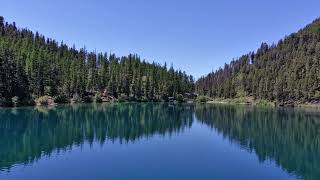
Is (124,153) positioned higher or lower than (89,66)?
lower

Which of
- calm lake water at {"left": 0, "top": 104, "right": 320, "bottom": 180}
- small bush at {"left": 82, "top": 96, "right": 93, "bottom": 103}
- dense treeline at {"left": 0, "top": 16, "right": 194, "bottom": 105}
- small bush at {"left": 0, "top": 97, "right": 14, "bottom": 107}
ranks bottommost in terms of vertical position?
calm lake water at {"left": 0, "top": 104, "right": 320, "bottom": 180}

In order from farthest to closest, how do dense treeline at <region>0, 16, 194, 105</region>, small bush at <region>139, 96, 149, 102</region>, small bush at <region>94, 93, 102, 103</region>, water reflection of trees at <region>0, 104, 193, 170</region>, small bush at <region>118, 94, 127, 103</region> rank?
small bush at <region>139, 96, 149, 102</region> → small bush at <region>118, 94, 127, 103</region> → small bush at <region>94, 93, 102, 103</region> → dense treeline at <region>0, 16, 194, 105</region> → water reflection of trees at <region>0, 104, 193, 170</region>

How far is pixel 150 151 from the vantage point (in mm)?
49344

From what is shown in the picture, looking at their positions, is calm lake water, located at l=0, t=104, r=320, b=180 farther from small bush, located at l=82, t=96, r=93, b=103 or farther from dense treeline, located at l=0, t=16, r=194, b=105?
small bush, located at l=82, t=96, r=93, b=103

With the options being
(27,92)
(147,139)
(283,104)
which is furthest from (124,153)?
(283,104)

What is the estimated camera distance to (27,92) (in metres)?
122

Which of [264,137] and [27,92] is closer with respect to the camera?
[264,137]

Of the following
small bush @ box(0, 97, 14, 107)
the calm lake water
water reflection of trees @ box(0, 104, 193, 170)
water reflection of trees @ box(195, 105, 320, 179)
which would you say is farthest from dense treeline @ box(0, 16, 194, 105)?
water reflection of trees @ box(195, 105, 320, 179)

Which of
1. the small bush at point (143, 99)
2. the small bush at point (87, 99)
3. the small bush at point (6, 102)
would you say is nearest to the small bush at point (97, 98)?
the small bush at point (87, 99)

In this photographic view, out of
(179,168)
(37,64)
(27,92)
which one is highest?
(37,64)

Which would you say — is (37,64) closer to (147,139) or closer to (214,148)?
(147,139)

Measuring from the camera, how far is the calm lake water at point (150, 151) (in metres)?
36.5

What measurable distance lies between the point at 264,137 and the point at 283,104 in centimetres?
12597

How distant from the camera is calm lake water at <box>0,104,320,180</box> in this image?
36.5m
